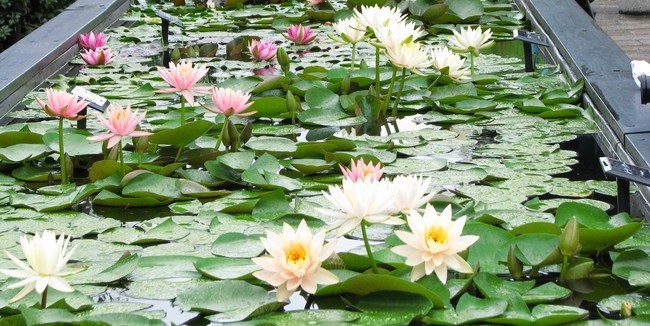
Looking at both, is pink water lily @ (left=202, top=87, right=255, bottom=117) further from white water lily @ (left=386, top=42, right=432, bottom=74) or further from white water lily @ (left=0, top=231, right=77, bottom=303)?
white water lily @ (left=0, top=231, right=77, bottom=303)

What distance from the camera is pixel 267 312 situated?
1579 mm

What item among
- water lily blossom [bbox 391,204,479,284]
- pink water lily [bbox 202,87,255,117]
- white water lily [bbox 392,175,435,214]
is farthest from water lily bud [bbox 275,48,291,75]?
water lily blossom [bbox 391,204,479,284]

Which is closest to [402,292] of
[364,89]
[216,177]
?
[216,177]

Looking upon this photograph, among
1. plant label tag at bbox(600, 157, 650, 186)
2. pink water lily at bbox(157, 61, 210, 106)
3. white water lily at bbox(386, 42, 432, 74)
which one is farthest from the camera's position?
white water lily at bbox(386, 42, 432, 74)

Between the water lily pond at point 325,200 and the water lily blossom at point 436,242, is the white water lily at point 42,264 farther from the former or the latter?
the water lily blossom at point 436,242

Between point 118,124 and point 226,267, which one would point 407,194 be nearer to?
point 226,267

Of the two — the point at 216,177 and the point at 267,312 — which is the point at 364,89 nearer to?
the point at 216,177

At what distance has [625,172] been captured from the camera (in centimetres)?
188

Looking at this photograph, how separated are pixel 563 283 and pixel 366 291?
0.33 metres

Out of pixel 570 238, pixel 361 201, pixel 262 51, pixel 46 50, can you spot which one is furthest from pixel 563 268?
pixel 46 50

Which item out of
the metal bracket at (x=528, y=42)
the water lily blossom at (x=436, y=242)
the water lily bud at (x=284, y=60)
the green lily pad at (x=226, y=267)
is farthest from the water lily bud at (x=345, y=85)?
the water lily blossom at (x=436, y=242)

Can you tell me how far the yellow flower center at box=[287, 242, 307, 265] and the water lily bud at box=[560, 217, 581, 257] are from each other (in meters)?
0.44

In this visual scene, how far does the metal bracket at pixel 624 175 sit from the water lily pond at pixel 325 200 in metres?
0.06

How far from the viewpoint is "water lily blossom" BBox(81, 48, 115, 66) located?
3.81 meters
